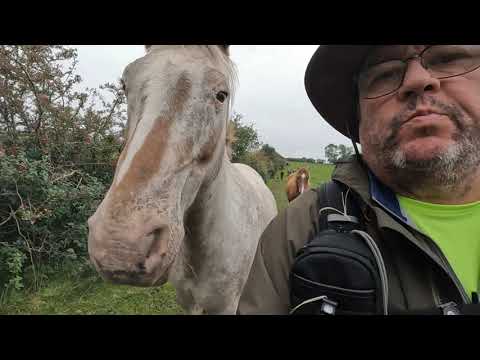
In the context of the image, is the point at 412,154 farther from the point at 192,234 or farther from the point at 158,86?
the point at 192,234

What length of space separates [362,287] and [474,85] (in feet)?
2.99

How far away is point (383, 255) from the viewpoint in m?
1.11

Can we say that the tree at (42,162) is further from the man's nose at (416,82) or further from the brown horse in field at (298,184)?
the brown horse in field at (298,184)

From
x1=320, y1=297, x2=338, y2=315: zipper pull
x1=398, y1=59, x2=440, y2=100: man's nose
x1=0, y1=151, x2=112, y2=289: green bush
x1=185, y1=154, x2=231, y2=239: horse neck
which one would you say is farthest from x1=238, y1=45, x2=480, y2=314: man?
x1=0, y1=151, x2=112, y2=289: green bush

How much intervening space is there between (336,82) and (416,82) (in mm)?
493

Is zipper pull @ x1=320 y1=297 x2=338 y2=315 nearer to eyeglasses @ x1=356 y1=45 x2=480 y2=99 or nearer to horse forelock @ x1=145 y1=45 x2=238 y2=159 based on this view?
eyeglasses @ x1=356 y1=45 x2=480 y2=99

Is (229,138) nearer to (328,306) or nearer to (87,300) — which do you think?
(328,306)

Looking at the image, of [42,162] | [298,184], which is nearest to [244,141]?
[298,184]

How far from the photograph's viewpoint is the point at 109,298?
14.4ft

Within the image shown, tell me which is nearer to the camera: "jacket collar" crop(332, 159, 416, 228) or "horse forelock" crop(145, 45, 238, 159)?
"jacket collar" crop(332, 159, 416, 228)

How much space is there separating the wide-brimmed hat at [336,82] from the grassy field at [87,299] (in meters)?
2.39

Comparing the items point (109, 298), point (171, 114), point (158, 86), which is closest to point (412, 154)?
point (171, 114)

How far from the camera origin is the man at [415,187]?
1.06 m

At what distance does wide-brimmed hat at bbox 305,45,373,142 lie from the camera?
55.6 inches
